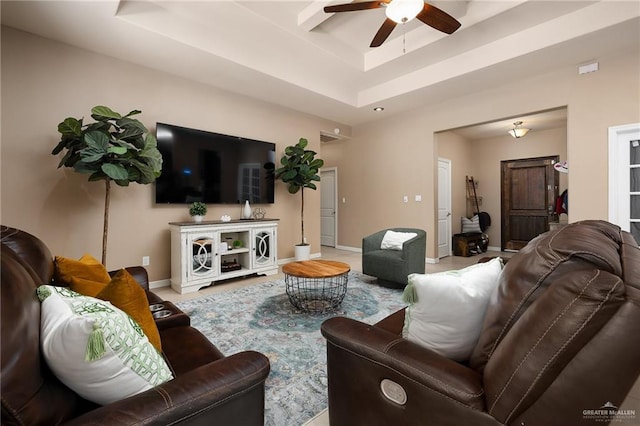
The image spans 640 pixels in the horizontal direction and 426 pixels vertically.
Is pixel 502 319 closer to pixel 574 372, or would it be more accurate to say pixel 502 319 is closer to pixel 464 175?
pixel 574 372

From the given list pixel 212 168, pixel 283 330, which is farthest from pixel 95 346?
pixel 212 168

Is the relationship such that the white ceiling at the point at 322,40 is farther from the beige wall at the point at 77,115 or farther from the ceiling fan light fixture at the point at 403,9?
the ceiling fan light fixture at the point at 403,9

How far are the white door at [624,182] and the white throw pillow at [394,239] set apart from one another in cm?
238

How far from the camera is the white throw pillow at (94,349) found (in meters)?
0.73

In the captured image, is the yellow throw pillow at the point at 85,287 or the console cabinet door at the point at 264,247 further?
the console cabinet door at the point at 264,247

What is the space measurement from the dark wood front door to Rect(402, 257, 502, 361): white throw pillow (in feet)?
21.6

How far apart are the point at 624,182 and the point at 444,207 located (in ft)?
9.62

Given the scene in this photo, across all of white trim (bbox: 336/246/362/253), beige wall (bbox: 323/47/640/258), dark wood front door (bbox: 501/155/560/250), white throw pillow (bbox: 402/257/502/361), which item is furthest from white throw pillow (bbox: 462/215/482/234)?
white throw pillow (bbox: 402/257/502/361)

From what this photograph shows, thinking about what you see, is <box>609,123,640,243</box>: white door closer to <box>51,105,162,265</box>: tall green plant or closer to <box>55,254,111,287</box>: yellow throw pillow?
<box>55,254,111,287</box>: yellow throw pillow

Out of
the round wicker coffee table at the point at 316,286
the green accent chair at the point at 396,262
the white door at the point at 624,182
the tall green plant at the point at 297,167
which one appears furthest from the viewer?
the tall green plant at the point at 297,167

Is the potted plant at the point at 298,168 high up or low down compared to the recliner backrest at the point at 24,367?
up

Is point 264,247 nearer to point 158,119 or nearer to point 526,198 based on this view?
point 158,119

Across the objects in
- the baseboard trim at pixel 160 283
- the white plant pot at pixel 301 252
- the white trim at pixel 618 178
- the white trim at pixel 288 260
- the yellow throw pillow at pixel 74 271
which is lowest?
the baseboard trim at pixel 160 283

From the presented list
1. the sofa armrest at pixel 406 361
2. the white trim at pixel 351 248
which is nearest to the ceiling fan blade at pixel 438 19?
the sofa armrest at pixel 406 361
